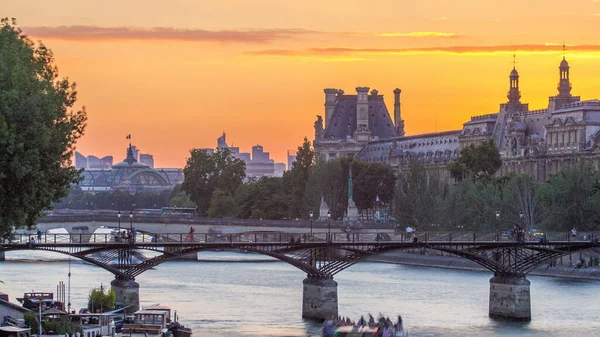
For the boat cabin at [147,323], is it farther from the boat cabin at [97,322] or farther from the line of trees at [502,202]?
the line of trees at [502,202]

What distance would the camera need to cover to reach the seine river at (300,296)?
77.1m

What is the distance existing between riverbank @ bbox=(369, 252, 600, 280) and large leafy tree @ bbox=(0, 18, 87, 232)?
53.2m

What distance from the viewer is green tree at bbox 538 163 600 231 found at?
389 ft

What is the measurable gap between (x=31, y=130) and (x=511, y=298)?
34.1 m

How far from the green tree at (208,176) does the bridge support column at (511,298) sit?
110553 millimetres

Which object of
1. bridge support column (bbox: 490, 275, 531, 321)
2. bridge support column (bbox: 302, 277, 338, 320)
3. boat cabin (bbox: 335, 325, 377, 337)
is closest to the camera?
boat cabin (bbox: 335, 325, 377, 337)

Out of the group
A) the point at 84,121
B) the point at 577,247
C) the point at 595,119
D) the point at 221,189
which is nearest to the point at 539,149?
the point at 595,119

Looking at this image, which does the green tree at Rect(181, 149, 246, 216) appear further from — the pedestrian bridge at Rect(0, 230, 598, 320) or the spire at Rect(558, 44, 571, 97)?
the pedestrian bridge at Rect(0, 230, 598, 320)

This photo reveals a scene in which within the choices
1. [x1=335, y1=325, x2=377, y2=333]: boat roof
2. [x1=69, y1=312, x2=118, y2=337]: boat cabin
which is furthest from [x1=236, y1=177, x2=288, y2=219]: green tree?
[x1=69, y1=312, x2=118, y2=337]: boat cabin

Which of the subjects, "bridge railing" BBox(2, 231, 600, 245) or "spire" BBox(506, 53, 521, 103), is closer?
"bridge railing" BBox(2, 231, 600, 245)

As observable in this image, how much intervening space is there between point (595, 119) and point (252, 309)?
80494 millimetres

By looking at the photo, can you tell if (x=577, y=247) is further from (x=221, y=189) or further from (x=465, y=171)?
(x=221, y=189)

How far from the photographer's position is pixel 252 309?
8531 centimetres

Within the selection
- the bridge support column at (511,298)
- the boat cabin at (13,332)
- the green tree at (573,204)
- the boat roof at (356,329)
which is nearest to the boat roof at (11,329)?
the boat cabin at (13,332)
